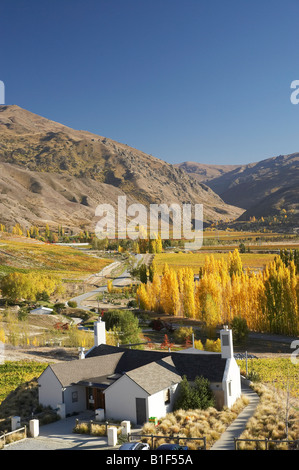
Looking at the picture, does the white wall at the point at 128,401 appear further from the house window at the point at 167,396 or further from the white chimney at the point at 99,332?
the white chimney at the point at 99,332

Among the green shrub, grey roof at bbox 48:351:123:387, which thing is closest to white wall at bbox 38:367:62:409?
grey roof at bbox 48:351:123:387

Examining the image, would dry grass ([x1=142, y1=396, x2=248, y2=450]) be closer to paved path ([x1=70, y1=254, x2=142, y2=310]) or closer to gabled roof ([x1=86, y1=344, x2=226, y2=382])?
gabled roof ([x1=86, y1=344, x2=226, y2=382])

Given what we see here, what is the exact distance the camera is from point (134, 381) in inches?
979

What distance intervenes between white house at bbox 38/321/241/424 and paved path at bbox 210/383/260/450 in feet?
3.64

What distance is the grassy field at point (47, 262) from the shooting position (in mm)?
118562

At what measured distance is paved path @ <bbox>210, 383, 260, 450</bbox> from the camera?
823 inches

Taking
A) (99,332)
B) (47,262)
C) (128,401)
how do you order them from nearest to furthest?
(128,401), (99,332), (47,262)

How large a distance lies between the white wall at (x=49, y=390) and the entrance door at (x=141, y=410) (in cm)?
569

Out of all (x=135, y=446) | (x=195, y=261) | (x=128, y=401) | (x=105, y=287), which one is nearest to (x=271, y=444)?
(x=135, y=446)

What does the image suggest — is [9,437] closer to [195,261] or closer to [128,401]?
[128,401]

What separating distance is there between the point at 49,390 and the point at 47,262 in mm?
104804

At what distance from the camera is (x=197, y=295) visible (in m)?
69.4

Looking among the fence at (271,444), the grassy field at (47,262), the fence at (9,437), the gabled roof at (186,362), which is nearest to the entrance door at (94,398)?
the gabled roof at (186,362)
